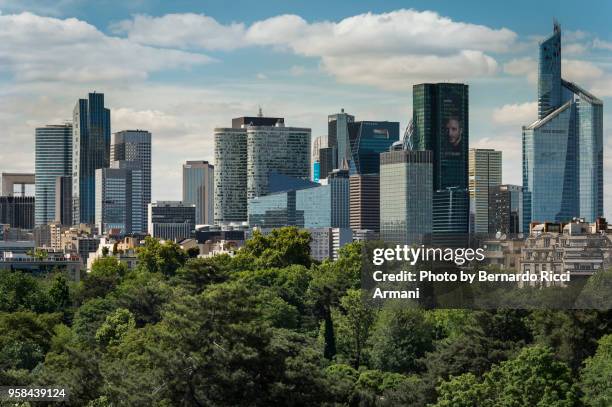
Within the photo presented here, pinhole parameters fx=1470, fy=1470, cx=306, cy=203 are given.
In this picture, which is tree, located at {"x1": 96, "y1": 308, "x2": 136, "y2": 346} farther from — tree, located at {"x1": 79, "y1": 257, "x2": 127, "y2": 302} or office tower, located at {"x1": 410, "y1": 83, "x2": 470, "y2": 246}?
office tower, located at {"x1": 410, "y1": 83, "x2": 470, "y2": 246}

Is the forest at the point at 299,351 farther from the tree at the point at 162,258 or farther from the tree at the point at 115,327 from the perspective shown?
the tree at the point at 162,258

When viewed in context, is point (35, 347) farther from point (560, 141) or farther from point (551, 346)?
point (560, 141)

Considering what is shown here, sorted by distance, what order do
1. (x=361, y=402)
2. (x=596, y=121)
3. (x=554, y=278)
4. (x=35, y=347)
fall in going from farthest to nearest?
(x=596, y=121) < (x=35, y=347) < (x=361, y=402) < (x=554, y=278)

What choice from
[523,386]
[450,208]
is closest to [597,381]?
[523,386]

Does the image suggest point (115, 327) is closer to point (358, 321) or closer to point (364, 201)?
point (358, 321)

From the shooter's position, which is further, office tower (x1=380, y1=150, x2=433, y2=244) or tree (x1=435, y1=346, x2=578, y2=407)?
office tower (x1=380, y1=150, x2=433, y2=244)

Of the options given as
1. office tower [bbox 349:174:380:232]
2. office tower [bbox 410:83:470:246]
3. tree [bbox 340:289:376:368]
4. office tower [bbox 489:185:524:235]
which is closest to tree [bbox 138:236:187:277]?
tree [bbox 340:289:376:368]

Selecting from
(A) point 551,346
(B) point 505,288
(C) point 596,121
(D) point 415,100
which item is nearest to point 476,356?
(A) point 551,346
